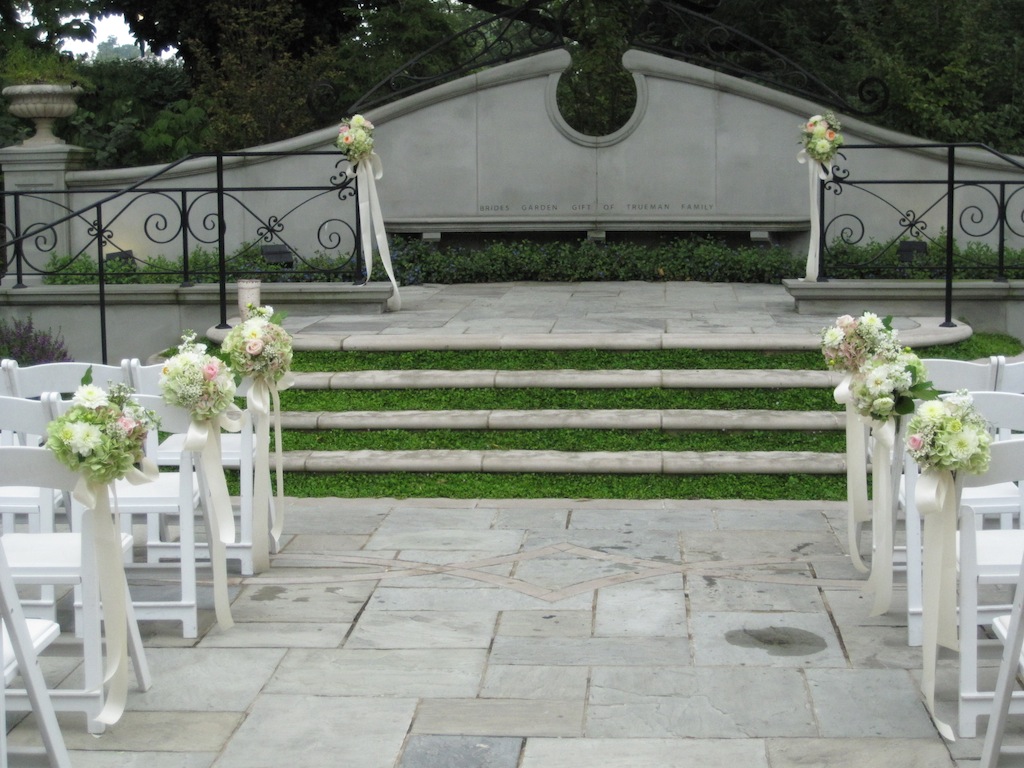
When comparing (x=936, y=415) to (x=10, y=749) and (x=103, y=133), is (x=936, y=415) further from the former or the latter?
(x=103, y=133)

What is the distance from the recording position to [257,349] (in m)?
6.03

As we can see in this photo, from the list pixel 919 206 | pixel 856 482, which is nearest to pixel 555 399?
pixel 856 482

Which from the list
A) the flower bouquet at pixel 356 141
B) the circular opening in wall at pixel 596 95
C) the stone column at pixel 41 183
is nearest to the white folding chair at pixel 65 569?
the flower bouquet at pixel 356 141

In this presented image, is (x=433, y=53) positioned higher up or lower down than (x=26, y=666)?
higher up

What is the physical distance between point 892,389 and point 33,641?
10.3ft

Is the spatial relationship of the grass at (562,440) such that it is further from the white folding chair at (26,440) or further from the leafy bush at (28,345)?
the leafy bush at (28,345)

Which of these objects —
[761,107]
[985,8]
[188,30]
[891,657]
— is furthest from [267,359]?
[188,30]

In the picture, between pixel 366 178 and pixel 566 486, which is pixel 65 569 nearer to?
pixel 566 486

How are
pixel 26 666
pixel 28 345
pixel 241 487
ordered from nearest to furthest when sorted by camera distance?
pixel 26 666
pixel 241 487
pixel 28 345

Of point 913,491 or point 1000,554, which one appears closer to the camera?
point 1000,554

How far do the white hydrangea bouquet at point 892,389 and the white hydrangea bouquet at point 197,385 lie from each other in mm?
2482

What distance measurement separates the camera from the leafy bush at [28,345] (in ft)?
35.6

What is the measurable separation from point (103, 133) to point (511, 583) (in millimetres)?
15330

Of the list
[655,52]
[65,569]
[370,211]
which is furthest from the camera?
[655,52]
